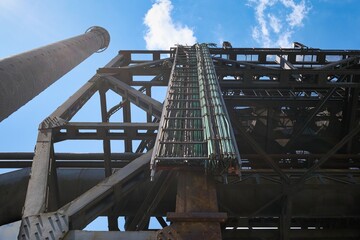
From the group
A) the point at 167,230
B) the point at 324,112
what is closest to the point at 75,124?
the point at 167,230

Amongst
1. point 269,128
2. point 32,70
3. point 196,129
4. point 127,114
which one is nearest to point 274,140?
point 269,128

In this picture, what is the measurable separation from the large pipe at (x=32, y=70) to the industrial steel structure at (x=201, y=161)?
4.02ft

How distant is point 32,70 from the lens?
9156 millimetres

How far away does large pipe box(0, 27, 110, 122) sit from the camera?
7410 millimetres

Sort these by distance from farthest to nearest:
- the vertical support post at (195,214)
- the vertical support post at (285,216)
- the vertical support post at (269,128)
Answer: the vertical support post at (269,128) < the vertical support post at (285,216) < the vertical support post at (195,214)

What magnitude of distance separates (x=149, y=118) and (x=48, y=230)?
8.14 metres

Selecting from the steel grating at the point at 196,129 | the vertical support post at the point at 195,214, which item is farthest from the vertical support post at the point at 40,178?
the vertical support post at the point at 195,214

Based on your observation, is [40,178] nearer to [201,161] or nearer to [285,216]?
[201,161]

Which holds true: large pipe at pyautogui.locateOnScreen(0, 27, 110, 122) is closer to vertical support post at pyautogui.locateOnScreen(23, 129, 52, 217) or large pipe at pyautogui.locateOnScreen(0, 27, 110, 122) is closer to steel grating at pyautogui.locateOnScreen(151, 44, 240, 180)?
vertical support post at pyautogui.locateOnScreen(23, 129, 52, 217)

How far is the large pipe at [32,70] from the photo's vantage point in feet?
24.3

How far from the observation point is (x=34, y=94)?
30.7 ft

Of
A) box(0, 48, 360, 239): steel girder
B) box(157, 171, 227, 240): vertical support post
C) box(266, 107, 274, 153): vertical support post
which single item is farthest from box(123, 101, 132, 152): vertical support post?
box(157, 171, 227, 240): vertical support post

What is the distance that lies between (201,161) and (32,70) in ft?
20.2

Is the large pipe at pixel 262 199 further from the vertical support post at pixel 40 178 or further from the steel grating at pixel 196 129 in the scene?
the vertical support post at pixel 40 178
